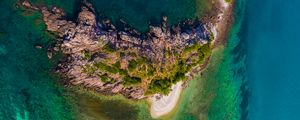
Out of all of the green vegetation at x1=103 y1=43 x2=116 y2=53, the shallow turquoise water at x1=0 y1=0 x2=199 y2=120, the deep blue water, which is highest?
the deep blue water

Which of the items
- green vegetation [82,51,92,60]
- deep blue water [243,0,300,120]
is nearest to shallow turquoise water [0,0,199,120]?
green vegetation [82,51,92,60]

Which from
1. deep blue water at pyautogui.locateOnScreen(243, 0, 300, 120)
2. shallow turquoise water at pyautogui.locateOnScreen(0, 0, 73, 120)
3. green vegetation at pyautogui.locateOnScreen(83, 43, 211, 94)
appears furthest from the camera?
Result: deep blue water at pyautogui.locateOnScreen(243, 0, 300, 120)

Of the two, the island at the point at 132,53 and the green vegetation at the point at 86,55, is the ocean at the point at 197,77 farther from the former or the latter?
the green vegetation at the point at 86,55

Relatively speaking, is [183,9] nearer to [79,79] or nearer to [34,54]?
[79,79]

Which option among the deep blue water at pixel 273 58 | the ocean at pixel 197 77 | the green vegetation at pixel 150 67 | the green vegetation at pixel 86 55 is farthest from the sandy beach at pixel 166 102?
the deep blue water at pixel 273 58

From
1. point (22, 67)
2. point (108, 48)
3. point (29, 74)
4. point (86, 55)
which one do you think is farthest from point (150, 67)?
point (22, 67)

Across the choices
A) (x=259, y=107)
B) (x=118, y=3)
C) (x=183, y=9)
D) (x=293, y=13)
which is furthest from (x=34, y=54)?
(x=293, y=13)

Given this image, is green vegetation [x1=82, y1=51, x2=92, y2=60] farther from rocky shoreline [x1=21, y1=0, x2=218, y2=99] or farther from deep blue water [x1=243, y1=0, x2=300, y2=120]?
deep blue water [x1=243, y1=0, x2=300, y2=120]
